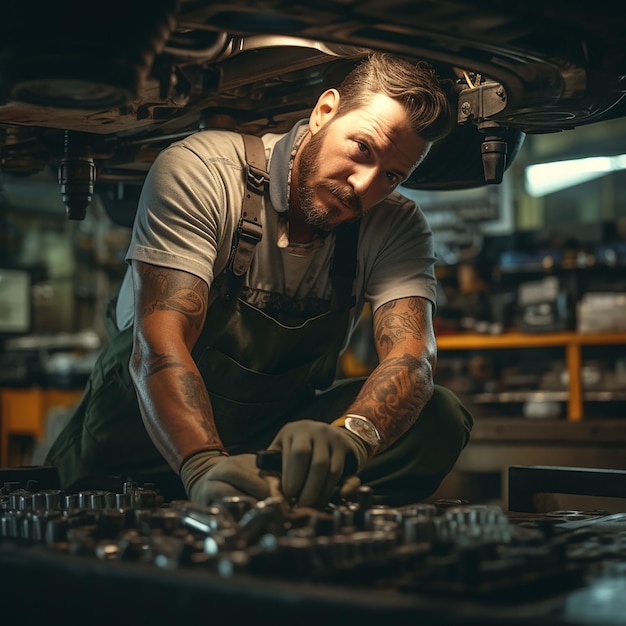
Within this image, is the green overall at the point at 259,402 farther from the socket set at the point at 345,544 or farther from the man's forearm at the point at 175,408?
the socket set at the point at 345,544

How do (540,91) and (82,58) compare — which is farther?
(540,91)

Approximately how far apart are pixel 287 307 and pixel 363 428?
37cm

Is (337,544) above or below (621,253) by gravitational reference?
below

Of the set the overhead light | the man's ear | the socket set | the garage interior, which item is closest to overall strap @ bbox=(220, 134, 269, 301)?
the man's ear

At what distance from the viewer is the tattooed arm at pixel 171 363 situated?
1.53 m

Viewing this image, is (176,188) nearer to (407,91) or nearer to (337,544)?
(407,91)

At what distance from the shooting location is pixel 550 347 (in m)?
5.52

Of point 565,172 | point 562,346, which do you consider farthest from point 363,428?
point 565,172

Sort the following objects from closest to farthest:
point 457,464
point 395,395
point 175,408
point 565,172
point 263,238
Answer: point 175,408, point 395,395, point 263,238, point 457,464, point 565,172

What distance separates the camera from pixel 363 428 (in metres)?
1.66

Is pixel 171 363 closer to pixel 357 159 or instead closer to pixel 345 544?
pixel 357 159

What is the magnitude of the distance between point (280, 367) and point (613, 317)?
3.45 m

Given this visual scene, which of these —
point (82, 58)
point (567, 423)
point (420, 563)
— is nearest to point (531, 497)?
point (420, 563)

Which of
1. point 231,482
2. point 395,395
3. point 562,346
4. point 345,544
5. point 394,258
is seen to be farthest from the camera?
point 562,346
